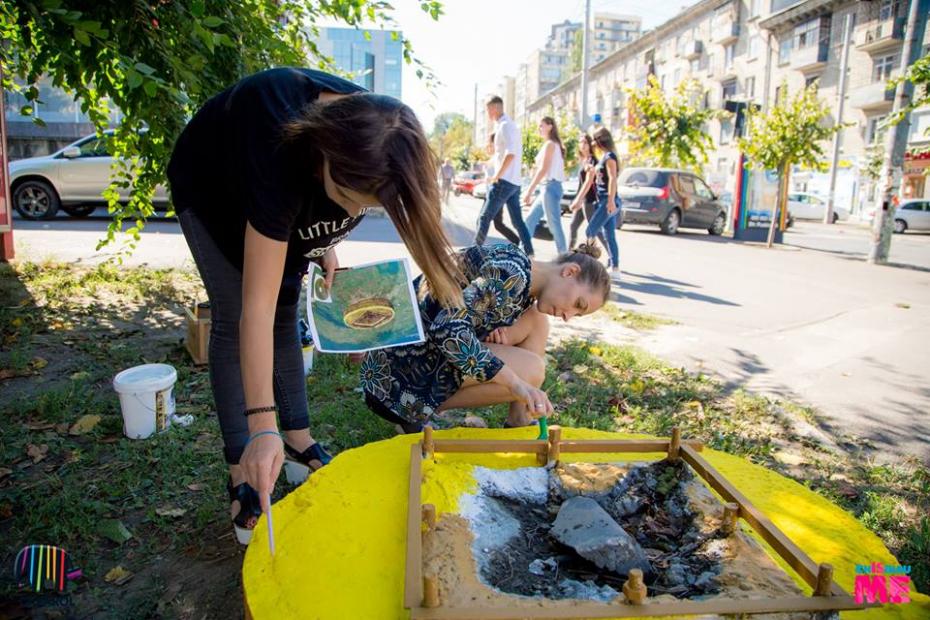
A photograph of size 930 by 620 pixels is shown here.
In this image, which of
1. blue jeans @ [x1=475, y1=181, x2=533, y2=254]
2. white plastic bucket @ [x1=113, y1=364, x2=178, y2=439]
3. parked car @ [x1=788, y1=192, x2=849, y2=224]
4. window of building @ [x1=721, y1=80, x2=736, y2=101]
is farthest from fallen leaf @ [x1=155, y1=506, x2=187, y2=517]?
window of building @ [x1=721, y1=80, x2=736, y2=101]

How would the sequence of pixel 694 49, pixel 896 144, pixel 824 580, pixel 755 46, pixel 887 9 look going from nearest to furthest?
pixel 824 580 < pixel 896 144 < pixel 887 9 < pixel 755 46 < pixel 694 49

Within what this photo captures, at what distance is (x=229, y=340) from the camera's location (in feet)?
6.23

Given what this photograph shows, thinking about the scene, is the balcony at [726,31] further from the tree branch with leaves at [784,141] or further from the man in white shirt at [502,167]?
the man in white shirt at [502,167]

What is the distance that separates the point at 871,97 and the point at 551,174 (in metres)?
28.3

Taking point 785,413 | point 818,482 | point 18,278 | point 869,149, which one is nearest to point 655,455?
point 818,482

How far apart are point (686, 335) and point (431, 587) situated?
14.0 ft

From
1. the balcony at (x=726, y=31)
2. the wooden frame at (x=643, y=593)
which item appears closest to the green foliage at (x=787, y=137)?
the wooden frame at (x=643, y=593)

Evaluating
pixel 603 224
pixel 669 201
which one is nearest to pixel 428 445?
pixel 603 224

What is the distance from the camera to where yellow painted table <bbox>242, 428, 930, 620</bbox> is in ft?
4.55

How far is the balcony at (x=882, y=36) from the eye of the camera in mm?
26719

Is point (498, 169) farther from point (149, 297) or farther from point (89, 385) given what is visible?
point (89, 385)

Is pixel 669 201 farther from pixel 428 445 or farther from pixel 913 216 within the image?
pixel 428 445

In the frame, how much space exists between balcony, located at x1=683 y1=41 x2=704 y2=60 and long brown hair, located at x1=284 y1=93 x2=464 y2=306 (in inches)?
1737

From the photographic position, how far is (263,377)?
1392mm
